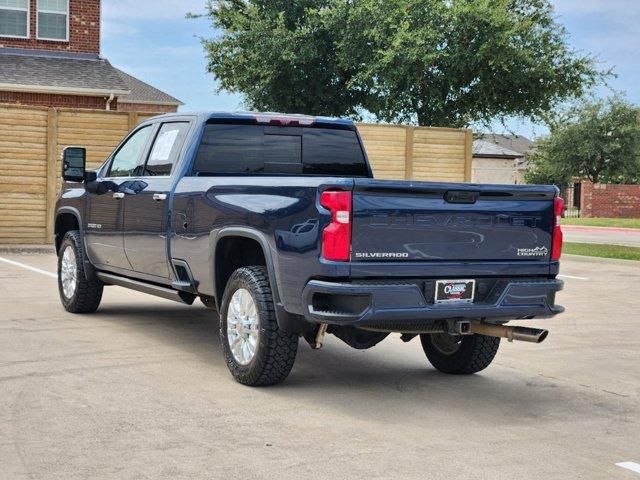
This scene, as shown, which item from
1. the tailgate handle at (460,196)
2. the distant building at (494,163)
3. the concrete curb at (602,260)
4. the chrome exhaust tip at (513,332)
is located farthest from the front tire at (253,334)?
the distant building at (494,163)

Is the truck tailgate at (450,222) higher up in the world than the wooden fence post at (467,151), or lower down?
lower down

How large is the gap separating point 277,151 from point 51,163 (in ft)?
41.5

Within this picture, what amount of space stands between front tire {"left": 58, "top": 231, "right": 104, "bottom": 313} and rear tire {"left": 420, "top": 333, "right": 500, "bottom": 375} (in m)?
3.98

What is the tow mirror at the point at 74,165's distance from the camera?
1001cm

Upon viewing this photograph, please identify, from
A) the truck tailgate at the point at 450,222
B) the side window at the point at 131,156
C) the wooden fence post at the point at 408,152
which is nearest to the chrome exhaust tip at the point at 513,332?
the truck tailgate at the point at 450,222

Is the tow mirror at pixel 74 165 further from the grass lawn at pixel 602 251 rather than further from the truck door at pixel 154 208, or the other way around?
the grass lawn at pixel 602 251

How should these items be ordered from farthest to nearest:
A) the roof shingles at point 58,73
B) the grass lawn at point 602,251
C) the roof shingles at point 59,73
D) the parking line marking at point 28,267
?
the roof shingles at point 59,73 → the roof shingles at point 58,73 → the grass lawn at point 602,251 → the parking line marking at point 28,267

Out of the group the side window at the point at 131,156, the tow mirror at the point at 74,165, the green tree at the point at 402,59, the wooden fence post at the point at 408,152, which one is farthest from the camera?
the green tree at the point at 402,59

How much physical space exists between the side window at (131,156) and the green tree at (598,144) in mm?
59147

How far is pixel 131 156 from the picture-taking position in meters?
9.65

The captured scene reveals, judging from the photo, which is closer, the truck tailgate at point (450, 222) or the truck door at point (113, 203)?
the truck tailgate at point (450, 222)

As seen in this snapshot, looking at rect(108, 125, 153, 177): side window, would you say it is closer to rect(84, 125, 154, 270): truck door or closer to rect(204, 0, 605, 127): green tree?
rect(84, 125, 154, 270): truck door


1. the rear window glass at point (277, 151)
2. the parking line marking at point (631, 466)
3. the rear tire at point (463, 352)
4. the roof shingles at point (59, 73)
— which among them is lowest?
the parking line marking at point (631, 466)

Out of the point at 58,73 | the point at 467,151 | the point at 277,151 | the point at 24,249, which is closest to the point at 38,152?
the point at 24,249
